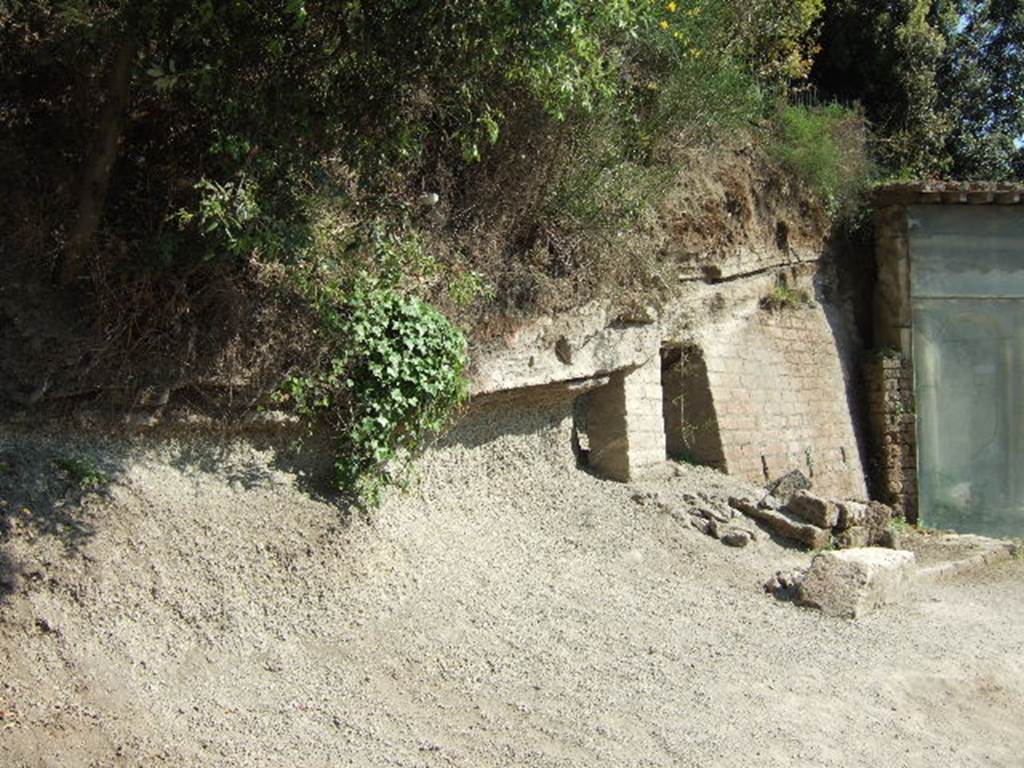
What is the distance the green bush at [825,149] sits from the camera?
12.4 m

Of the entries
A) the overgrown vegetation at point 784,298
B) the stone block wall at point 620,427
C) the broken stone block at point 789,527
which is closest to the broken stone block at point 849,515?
the broken stone block at point 789,527

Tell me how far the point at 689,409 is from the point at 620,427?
1.63 metres

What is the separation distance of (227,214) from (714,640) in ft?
13.0

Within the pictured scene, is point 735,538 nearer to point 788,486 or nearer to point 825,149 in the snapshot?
point 788,486

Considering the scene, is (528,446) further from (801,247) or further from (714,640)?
(801,247)

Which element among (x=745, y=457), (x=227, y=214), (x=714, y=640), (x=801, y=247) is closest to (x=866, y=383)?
(x=801, y=247)

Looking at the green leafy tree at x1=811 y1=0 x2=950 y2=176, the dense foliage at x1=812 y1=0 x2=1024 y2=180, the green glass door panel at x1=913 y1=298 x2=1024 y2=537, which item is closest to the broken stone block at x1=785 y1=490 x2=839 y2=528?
the green glass door panel at x1=913 y1=298 x2=1024 y2=537

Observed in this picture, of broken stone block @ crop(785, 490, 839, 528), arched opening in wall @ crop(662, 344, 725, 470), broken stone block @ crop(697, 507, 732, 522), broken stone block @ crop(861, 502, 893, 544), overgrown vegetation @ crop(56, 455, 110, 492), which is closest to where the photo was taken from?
overgrown vegetation @ crop(56, 455, 110, 492)

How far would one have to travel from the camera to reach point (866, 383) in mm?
13047

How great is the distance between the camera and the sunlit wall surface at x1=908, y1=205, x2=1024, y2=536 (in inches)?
510

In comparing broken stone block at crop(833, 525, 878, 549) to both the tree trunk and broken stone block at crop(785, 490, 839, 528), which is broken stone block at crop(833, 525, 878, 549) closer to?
broken stone block at crop(785, 490, 839, 528)

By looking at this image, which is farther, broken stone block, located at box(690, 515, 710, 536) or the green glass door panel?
the green glass door panel

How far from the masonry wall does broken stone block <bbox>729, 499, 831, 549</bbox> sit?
1.04m

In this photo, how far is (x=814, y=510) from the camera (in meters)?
9.12
